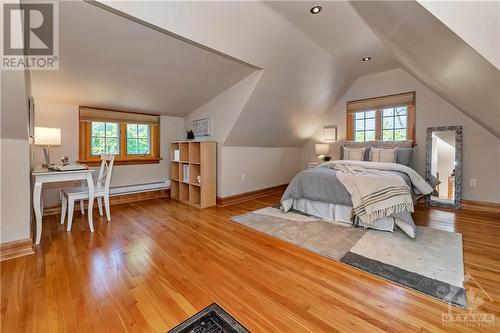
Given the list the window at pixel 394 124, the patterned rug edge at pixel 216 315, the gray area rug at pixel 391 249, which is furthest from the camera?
the window at pixel 394 124

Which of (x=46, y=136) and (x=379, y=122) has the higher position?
(x=379, y=122)

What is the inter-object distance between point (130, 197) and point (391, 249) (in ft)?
13.5

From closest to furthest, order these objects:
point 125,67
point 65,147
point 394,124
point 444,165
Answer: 1. point 125,67
2. point 65,147
3. point 444,165
4. point 394,124

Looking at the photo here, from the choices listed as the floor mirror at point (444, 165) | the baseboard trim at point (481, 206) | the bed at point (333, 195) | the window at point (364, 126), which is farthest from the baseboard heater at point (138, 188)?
the baseboard trim at point (481, 206)

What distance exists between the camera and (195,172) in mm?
3840

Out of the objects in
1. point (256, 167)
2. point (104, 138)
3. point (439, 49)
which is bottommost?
point (256, 167)

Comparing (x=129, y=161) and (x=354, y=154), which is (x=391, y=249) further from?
(x=129, y=161)

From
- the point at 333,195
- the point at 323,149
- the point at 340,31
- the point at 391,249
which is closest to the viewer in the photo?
the point at 391,249

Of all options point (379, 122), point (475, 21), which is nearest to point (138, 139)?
point (475, 21)

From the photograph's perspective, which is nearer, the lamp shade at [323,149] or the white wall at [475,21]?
the white wall at [475,21]

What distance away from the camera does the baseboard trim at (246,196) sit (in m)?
3.76

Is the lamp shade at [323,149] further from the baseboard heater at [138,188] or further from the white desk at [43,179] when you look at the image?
the white desk at [43,179]

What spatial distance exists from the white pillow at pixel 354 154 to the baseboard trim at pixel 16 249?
4.77 meters

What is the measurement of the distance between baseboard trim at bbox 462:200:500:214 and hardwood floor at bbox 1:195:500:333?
1233 millimetres
